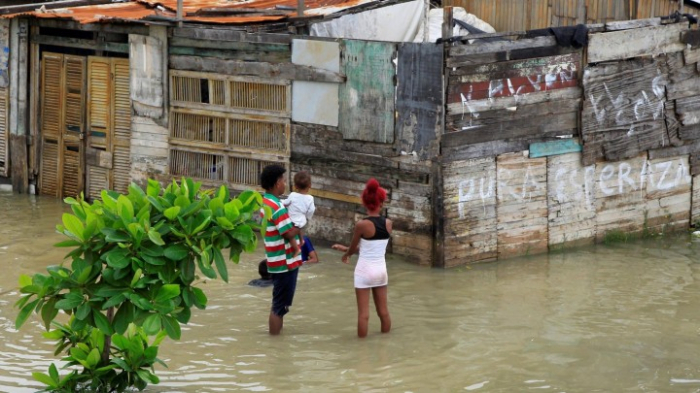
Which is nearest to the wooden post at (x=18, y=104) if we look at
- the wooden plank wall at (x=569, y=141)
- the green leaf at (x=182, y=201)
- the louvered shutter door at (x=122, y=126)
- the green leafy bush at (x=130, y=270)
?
the louvered shutter door at (x=122, y=126)

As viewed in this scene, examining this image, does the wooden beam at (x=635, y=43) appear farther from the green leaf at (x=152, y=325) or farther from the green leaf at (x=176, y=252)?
the green leaf at (x=152, y=325)

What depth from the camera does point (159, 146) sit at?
1327 centimetres

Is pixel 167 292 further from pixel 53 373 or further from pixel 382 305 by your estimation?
pixel 382 305

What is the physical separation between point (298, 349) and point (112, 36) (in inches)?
244

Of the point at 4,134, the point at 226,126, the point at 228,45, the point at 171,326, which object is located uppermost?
the point at 228,45

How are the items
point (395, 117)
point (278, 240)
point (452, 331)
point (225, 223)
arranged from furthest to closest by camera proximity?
point (395, 117), point (452, 331), point (278, 240), point (225, 223)

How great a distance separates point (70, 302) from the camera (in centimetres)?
688

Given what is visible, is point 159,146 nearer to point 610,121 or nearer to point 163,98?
point 163,98

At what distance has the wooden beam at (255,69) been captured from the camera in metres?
11.8

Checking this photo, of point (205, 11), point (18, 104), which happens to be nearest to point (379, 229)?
point (205, 11)

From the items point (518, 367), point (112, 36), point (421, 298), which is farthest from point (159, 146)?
point (518, 367)

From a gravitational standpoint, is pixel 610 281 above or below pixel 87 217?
below

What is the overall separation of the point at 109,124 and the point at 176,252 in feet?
23.5

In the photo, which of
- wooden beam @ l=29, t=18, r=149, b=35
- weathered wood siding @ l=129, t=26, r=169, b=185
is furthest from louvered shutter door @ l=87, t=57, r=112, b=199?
weathered wood siding @ l=129, t=26, r=169, b=185
